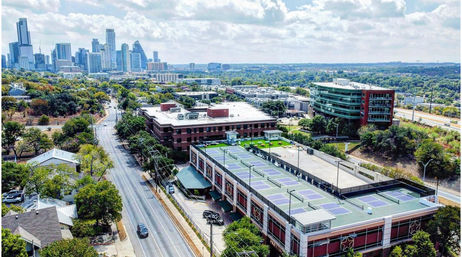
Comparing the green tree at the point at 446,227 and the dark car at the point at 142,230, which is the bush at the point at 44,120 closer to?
the dark car at the point at 142,230

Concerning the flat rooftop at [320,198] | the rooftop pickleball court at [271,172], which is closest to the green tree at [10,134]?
the flat rooftop at [320,198]

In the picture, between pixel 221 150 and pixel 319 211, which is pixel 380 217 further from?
pixel 221 150

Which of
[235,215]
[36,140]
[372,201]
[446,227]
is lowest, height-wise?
[235,215]

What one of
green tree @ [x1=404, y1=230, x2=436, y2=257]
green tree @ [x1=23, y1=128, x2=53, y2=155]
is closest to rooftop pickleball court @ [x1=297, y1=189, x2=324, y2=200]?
green tree @ [x1=404, y1=230, x2=436, y2=257]

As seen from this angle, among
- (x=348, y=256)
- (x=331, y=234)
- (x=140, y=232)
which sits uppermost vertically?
(x=331, y=234)

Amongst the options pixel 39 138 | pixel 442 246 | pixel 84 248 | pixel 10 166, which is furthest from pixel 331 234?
pixel 39 138

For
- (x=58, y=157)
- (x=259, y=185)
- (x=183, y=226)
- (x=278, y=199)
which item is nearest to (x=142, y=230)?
(x=183, y=226)

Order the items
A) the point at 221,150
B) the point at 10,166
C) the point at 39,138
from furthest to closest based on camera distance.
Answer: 1. the point at 39,138
2. the point at 221,150
3. the point at 10,166

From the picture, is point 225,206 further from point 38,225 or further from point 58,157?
point 58,157
